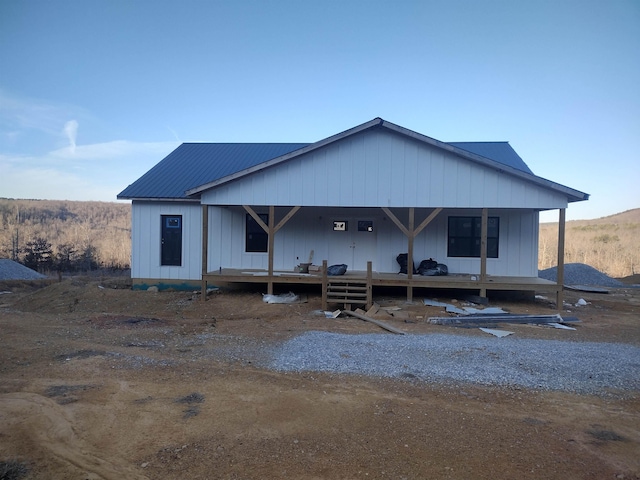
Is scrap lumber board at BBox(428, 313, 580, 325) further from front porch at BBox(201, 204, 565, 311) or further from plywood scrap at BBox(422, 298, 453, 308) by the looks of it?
front porch at BBox(201, 204, 565, 311)

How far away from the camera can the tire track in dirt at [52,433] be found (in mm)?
3486

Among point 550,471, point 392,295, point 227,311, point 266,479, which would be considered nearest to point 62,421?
point 266,479

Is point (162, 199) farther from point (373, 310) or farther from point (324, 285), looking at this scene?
point (373, 310)

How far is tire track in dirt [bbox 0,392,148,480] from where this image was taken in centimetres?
349

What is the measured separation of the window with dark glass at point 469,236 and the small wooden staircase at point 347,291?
421 centimetres

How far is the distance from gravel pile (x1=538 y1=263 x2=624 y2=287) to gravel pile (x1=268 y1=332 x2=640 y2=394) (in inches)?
583

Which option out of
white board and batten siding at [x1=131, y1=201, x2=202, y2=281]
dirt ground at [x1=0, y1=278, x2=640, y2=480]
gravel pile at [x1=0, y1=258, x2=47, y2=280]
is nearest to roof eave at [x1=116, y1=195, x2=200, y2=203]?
white board and batten siding at [x1=131, y1=201, x2=202, y2=281]

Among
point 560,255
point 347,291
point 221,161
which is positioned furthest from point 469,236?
point 221,161

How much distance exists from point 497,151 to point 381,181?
295 inches

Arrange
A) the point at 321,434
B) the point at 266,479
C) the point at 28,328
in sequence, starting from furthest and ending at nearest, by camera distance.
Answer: the point at 28,328
the point at 321,434
the point at 266,479

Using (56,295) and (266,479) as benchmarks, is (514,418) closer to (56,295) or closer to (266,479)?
(266,479)

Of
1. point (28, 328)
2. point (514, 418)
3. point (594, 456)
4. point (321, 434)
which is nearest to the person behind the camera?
point (594, 456)

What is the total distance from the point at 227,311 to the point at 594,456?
31.3 ft

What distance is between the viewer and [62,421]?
14.4 feet
